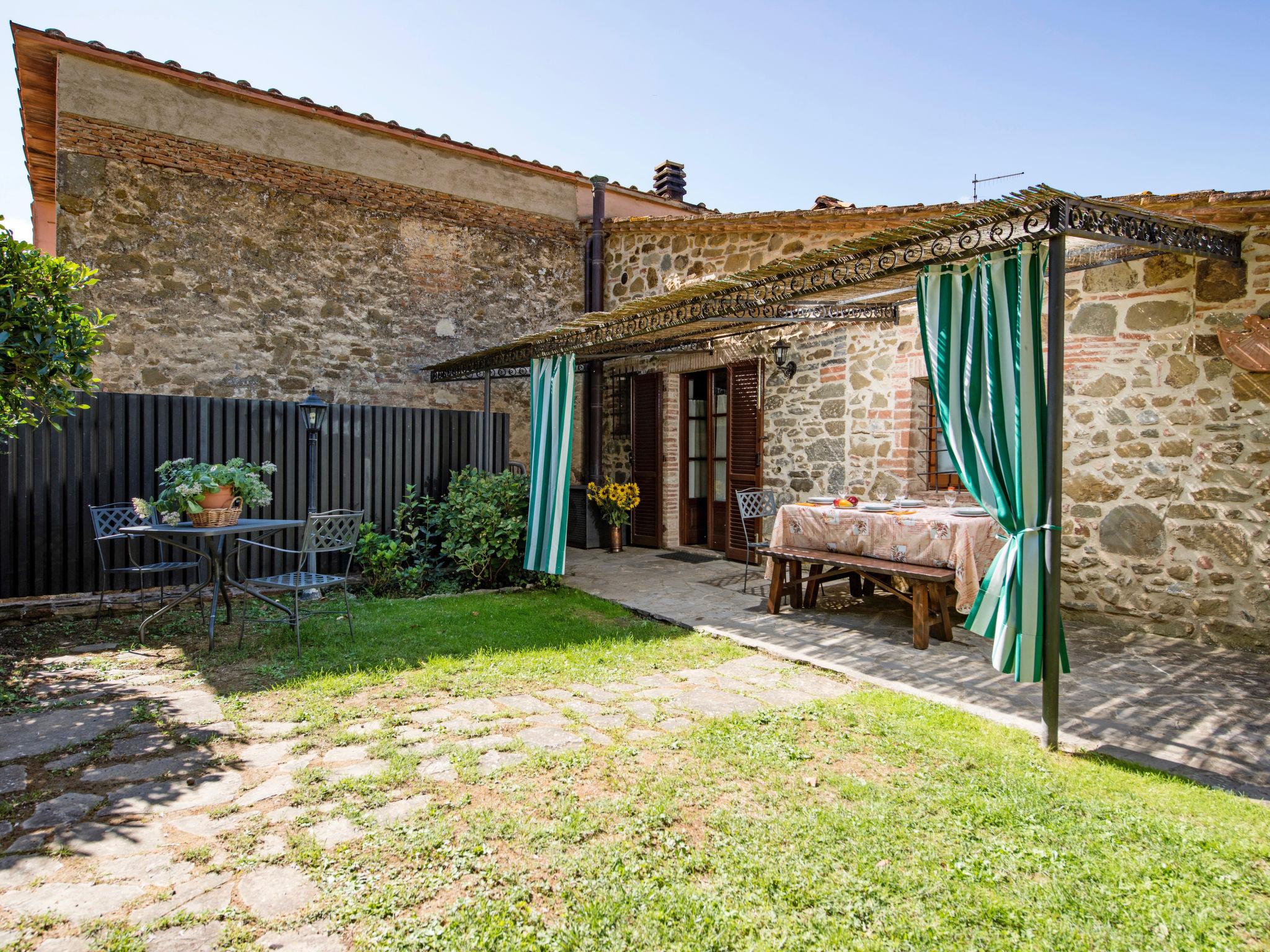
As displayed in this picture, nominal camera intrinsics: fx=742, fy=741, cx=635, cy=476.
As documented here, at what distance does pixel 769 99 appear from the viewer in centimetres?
782

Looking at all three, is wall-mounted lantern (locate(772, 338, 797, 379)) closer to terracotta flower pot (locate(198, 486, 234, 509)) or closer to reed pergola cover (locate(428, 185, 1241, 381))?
reed pergola cover (locate(428, 185, 1241, 381))

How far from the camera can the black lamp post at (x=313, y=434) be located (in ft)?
20.7

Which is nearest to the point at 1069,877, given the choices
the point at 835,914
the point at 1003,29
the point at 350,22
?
the point at 835,914

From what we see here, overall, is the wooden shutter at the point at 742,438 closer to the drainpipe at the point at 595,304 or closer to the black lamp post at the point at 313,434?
the drainpipe at the point at 595,304

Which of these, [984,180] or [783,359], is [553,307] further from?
[984,180]

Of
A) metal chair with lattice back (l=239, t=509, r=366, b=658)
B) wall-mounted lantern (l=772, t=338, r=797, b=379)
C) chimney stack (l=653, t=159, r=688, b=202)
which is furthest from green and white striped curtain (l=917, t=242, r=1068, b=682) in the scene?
chimney stack (l=653, t=159, r=688, b=202)

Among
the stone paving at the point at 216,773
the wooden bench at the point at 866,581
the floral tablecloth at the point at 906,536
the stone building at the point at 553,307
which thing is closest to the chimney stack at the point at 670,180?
the stone building at the point at 553,307

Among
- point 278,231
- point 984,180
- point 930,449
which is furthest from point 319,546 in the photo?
point 984,180

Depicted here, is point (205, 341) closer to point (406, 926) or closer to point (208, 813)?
point (208, 813)

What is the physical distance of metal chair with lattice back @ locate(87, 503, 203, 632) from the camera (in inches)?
207

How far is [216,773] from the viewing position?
2.96 meters

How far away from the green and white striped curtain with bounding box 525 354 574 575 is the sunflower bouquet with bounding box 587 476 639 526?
266 cm

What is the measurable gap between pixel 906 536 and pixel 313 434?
4944 millimetres

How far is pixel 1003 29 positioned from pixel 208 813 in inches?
307
